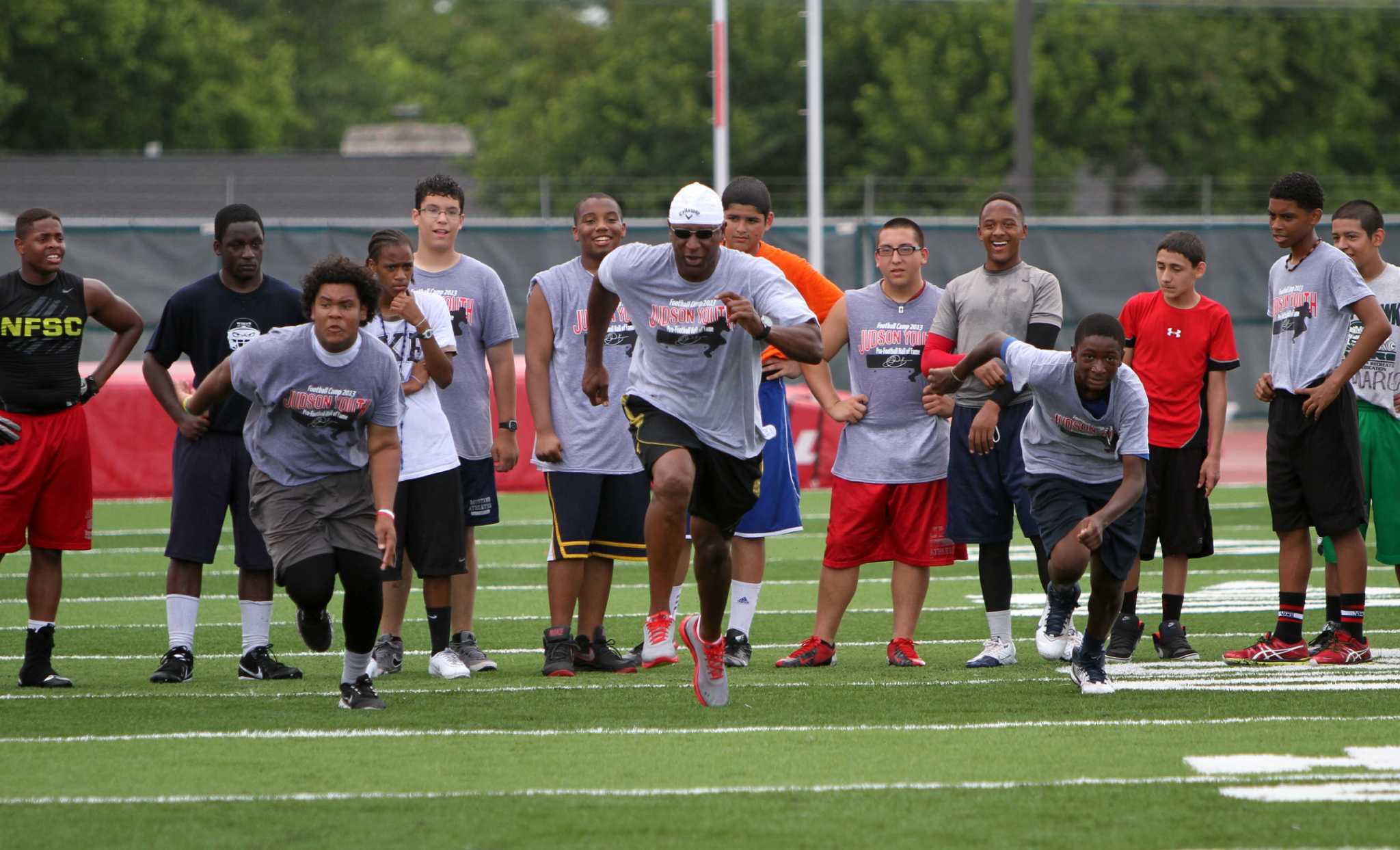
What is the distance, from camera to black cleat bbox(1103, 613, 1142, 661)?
8.32 meters

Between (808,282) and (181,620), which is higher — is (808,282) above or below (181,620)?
above

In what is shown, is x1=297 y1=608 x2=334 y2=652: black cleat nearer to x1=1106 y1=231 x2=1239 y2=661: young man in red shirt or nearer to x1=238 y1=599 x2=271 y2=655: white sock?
x1=238 y1=599 x2=271 y2=655: white sock

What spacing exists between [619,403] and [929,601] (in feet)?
11.7

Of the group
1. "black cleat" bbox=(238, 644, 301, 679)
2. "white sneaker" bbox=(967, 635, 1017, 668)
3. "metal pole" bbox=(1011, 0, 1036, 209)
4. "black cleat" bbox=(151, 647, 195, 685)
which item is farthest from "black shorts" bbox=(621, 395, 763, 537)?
"metal pole" bbox=(1011, 0, 1036, 209)

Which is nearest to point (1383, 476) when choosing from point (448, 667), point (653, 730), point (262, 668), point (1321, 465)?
point (1321, 465)

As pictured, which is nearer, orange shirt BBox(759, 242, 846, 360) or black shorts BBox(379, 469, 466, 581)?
black shorts BBox(379, 469, 466, 581)

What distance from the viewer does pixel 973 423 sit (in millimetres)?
8016

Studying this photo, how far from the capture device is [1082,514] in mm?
7328

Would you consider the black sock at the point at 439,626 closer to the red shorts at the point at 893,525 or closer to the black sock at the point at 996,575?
the red shorts at the point at 893,525

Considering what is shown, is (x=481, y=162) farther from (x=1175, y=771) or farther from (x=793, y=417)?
(x=1175, y=771)

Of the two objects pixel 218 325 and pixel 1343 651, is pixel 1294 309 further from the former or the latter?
pixel 218 325

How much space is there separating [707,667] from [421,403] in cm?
181

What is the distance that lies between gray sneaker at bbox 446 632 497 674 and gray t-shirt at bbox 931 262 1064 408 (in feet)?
7.82

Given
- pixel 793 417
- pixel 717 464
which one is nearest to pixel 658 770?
pixel 717 464
